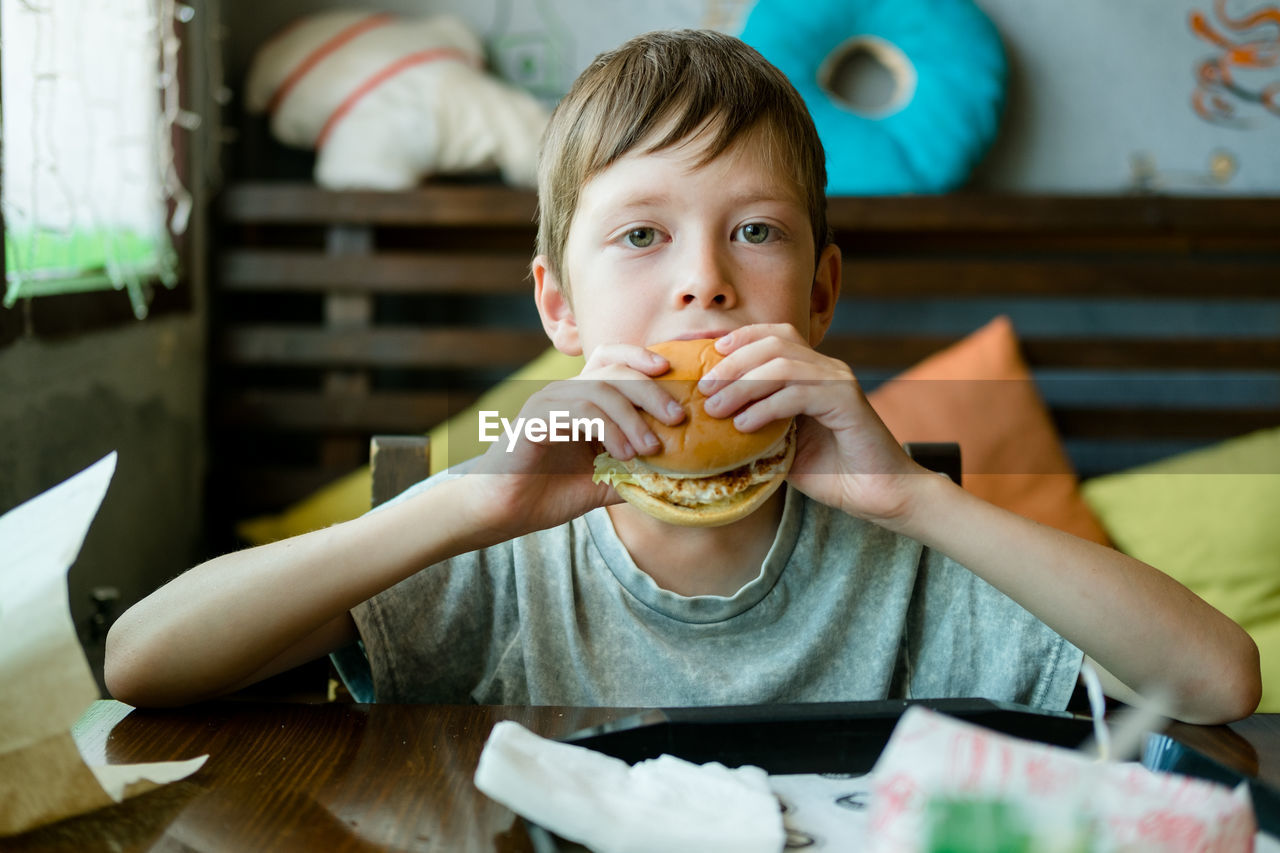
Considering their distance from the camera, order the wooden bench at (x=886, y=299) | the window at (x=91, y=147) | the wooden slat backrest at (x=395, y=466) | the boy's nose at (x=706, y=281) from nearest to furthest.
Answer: the boy's nose at (x=706, y=281), the wooden slat backrest at (x=395, y=466), the window at (x=91, y=147), the wooden bench at (x=886, y=299)

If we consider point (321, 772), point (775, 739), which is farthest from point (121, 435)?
point (775, 739)

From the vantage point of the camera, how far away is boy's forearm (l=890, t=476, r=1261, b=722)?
2.98ft

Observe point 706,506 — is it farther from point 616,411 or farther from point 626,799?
point 626,799

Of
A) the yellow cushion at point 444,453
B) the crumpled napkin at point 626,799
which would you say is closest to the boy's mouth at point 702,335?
the crumpled napkin at point 626,799

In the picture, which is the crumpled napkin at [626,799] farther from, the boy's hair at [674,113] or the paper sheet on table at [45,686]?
the boy's hair at [674,113]

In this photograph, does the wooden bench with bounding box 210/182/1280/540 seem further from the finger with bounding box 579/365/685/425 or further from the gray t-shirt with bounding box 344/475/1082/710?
the finger with bounding box 579/365/685/425

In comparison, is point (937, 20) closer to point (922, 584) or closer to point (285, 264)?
point (285, 264)

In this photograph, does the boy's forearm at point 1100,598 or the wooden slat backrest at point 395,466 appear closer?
the boy's forearm at point 1100,598

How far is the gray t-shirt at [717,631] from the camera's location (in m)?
1.07

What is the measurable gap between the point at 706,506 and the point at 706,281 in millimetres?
215

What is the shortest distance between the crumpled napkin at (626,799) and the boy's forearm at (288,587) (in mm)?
310

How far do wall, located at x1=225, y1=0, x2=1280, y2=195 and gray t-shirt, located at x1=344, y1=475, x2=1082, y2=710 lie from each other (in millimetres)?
2076

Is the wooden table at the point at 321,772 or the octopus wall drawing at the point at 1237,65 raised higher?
the octopus wall drawing at the point at 1237,65

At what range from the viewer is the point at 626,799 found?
0.62 m
